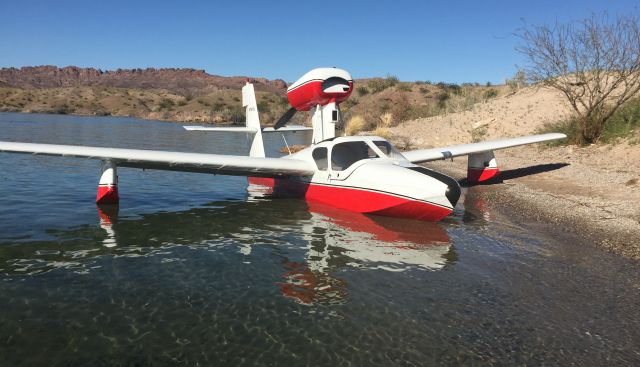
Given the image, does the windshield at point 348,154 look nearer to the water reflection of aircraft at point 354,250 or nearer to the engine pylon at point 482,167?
the water reflection of aircraft at point 354,250

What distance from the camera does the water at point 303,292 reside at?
5016 mm

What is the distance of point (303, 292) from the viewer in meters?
6.72

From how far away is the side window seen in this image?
13891 millimetres

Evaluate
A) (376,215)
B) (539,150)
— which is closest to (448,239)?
(376,215)

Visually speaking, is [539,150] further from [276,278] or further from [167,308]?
[167,308]

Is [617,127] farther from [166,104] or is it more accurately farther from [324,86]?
[166,104]

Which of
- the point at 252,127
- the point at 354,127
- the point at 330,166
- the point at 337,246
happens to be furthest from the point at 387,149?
the point at 354,127

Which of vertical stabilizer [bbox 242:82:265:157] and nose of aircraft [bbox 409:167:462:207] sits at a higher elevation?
vertical stabilizer [bbox 242:82:265:157]

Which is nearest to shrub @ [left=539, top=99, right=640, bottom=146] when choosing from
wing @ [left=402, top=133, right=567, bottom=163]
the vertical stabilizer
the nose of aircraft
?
wing @ [left=402, top=133, right=567, bottom=163]

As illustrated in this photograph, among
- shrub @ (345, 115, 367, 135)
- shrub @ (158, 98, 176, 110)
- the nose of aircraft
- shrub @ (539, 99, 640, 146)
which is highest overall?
shrub @ (158, 98, 176, 110)

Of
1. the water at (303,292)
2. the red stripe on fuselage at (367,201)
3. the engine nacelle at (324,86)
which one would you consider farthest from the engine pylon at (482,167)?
the red stripe on fuselage at (367,201)

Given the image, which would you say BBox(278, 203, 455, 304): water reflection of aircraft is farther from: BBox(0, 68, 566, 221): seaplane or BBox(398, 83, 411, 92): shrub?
BBox(398, 83, 411, 92): shrub

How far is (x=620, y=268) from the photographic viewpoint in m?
8.05

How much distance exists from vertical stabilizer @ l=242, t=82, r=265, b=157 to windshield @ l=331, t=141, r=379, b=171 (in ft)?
17.4
